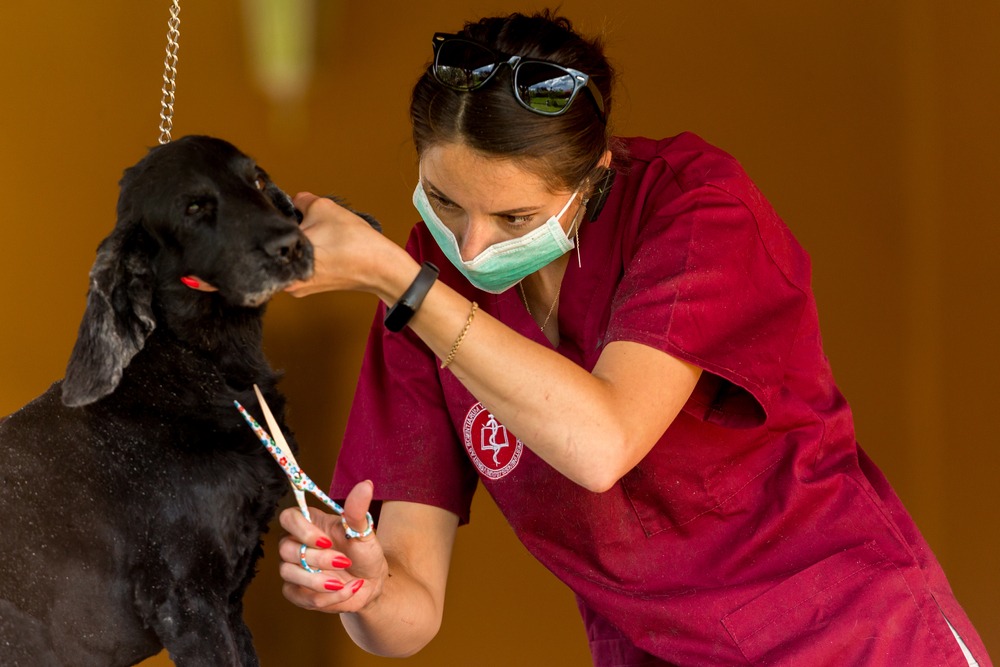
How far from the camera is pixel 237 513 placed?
3.32ft

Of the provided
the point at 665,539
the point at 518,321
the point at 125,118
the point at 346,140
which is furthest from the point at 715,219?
the point at 125,118

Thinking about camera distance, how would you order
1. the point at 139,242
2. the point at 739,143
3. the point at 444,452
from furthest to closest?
the point at 739,143
the point at 444,452
the point at 139,242

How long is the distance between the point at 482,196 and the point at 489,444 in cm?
38

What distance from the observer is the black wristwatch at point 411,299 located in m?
1.05

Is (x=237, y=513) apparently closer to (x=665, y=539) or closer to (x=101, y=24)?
(x=665, y=539)

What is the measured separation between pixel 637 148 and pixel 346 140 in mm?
Result: 920

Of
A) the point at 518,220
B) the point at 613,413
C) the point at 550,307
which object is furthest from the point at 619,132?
the point at 613,413

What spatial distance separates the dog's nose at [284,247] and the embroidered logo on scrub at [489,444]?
55 cm

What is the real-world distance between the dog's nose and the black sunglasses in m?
0.41

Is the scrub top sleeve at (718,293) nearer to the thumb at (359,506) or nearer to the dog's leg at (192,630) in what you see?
the thumb at (359,506)

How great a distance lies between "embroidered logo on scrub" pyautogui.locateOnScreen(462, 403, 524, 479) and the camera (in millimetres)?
1452

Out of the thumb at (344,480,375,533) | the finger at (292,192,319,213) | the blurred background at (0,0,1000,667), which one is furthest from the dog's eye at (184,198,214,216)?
the blurred background at (0,0,1000,667)

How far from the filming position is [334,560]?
1.10 metres

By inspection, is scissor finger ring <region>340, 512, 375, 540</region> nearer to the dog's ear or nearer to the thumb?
the thumb
